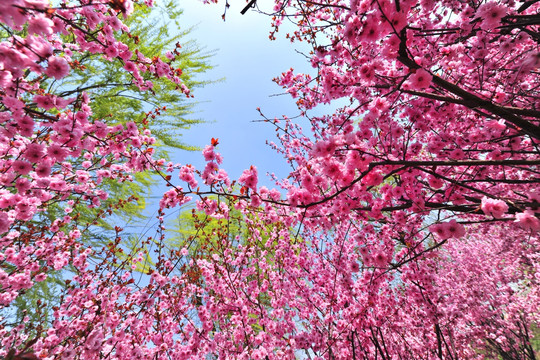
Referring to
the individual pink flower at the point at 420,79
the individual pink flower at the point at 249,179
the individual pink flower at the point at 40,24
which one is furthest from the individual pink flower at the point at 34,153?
the individual pink flower at the point at 420,79

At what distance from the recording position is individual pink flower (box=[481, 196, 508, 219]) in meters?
1.95

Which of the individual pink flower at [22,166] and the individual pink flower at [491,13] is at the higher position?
the individual pink flower at [491,13]

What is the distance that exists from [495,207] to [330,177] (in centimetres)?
136

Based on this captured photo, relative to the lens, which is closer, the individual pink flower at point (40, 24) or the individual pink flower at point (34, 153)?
the individual pink flower at point (40, 24)

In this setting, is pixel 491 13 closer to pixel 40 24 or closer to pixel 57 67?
pixel 40 24

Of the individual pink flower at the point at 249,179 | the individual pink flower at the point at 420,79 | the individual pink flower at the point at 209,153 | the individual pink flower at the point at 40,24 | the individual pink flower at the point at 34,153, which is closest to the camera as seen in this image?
the individual pink flower at the point at 40,24

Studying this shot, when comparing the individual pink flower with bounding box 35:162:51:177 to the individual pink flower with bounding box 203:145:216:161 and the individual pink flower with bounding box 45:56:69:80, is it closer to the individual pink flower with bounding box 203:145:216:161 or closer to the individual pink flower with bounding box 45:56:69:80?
the individual pink flower with bounding box 45:56:69:80

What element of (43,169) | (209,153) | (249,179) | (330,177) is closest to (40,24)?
(43,169)

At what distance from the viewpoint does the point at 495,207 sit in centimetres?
198

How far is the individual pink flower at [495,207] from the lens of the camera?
6.38 feet

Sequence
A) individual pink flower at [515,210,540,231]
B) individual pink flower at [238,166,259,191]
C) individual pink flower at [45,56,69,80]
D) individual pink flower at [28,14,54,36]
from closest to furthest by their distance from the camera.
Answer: individual pink flower at [28,14,54,36], individual pink flower at [515,210,540,231], individual pink flower at [45,56,69,80], individual pink flower at [238,166,259,191]

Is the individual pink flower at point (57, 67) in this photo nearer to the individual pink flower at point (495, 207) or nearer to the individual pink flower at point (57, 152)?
the individual pink flower at point (57, 152)

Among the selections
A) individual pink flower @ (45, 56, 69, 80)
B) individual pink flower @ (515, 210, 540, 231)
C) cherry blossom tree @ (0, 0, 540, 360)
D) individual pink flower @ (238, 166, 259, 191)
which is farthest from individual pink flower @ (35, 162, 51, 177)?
individual pink flower @ (515, 210, 540, 231)

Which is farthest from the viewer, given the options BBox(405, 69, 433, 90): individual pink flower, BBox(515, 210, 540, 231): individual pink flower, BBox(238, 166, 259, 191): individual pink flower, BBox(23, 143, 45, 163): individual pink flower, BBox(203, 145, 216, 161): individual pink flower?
BBox(203, 145, 216, 161): individual pink flower
